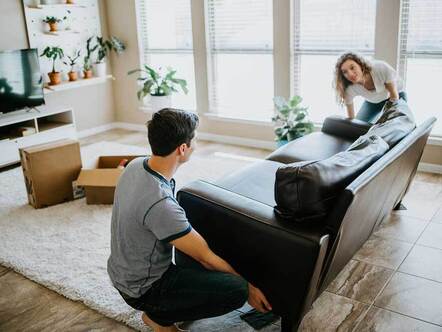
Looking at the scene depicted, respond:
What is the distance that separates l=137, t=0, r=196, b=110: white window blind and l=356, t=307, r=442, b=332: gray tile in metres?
3.75

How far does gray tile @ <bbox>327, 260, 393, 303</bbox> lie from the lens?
2.47 metres

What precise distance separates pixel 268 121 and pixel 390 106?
80.5 inches

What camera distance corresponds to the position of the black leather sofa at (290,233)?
183 cm

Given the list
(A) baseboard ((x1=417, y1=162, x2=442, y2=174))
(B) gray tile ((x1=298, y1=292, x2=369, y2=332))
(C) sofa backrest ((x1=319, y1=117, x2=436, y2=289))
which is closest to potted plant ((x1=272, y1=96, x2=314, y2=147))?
(A) baseboard ((x1=417, y1=162, x2=442, y2=174))

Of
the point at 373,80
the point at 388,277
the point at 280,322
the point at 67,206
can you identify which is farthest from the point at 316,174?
the point at 67,206

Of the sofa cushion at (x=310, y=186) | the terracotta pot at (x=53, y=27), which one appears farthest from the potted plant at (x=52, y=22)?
the sofa cushion at (x=310, y=186)

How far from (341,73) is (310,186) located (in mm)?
2014

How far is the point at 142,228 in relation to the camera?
6.00 feet

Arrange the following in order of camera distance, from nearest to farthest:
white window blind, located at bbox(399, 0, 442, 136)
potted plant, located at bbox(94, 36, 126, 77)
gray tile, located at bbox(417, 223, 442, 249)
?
gray tile, located at bbox(417, 223, 442, 249) < white window blind, located at bbox(399, 0, 442, 136) < potted plant, located at bbox(94, 36, 126, 77)

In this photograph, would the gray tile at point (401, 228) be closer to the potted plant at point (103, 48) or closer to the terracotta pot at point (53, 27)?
the potted plant at point (103, 48)

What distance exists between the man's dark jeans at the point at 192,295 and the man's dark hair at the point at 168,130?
0.51 m

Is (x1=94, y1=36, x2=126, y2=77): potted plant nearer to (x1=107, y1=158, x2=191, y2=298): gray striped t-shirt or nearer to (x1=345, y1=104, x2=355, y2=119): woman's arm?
(x1=345, y1=104, x2=355, y2=119): woman's arm

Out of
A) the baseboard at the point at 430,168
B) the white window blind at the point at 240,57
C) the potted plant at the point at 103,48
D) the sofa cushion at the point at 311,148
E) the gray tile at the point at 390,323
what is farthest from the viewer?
the potted plant at the point at 103,48

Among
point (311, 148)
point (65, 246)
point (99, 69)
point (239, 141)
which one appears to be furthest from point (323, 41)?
point (65, 246)
